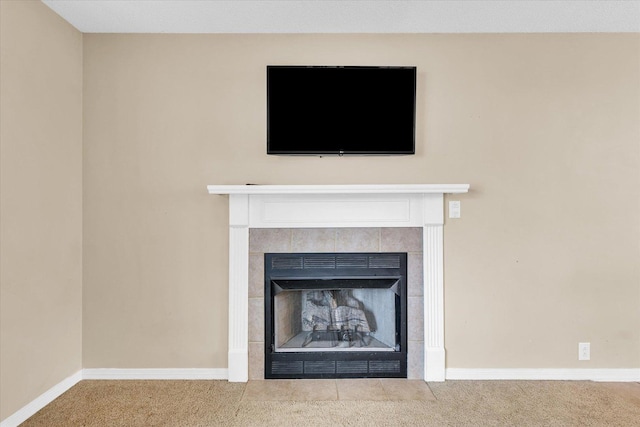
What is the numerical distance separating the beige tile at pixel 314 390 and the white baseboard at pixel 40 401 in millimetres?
1439

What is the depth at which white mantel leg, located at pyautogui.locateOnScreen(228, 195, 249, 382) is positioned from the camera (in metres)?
2.89

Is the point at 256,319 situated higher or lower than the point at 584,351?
higher

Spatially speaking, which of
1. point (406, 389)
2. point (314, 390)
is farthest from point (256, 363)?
point (406, 389)

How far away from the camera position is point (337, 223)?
2914mm

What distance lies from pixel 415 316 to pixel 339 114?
1.47 metres

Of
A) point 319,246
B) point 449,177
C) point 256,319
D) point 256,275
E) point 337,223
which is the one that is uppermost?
point 449,177

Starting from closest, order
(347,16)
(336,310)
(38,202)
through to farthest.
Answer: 1. (38,202)
2. (347,16)
3. (336,310)

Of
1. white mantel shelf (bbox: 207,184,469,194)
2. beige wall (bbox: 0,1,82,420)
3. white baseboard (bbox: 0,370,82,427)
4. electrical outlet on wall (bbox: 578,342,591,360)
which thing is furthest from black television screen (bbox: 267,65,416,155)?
white baseboard (bbox: 0,370,82,427)

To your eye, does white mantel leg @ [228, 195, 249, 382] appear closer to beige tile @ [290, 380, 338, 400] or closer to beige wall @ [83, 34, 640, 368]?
beige wall @ [83, 34, 640, 368]

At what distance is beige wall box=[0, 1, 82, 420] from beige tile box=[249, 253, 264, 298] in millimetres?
1150

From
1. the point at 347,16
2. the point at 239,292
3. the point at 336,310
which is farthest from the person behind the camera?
the point at 336,310

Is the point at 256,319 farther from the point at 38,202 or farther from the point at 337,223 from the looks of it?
the point at 38,202

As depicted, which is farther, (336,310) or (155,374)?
(336,310)

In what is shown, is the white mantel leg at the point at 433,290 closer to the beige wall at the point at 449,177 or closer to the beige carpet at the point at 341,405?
the beige wall at the point at 449,177
